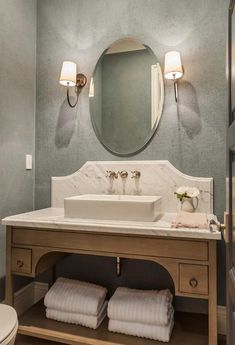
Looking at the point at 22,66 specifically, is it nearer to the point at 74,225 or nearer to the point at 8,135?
the point at 8,135

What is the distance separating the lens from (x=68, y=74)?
2037 millimetres

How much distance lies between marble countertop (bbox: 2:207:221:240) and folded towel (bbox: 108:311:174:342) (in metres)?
0.58

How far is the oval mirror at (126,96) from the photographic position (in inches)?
78.0

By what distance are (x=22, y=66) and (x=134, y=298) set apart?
186cm

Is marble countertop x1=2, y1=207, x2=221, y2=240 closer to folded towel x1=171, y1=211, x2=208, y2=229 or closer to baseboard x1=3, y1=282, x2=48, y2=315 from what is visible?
folded towel x1=171, y1=211, x2=208, y2=229

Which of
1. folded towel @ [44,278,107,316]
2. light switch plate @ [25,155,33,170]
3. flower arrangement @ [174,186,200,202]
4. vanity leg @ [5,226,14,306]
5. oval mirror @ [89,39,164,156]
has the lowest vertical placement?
folded towel @ [44,278,107,316]

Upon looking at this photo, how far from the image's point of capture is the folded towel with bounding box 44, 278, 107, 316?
1.68m

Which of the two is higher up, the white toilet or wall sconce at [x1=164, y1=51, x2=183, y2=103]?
wall sconce at [x1=164, y1=51, x2=183, y2=103]

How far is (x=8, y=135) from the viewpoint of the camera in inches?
75.9

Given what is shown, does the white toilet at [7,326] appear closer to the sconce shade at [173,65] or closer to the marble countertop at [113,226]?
the marble countertop at [113,226]

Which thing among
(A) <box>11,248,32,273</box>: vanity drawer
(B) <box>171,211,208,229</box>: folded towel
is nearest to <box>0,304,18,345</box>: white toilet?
(A) <box>11,248,32,273</box>: vanity drawer

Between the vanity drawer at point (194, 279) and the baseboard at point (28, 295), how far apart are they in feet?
4.20

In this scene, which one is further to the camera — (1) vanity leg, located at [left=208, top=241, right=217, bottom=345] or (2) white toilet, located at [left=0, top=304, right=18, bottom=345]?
(1) vanity leg, located at [left=208, top=241, right=217, bottom=345]

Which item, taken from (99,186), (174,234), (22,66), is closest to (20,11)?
(22,66)
